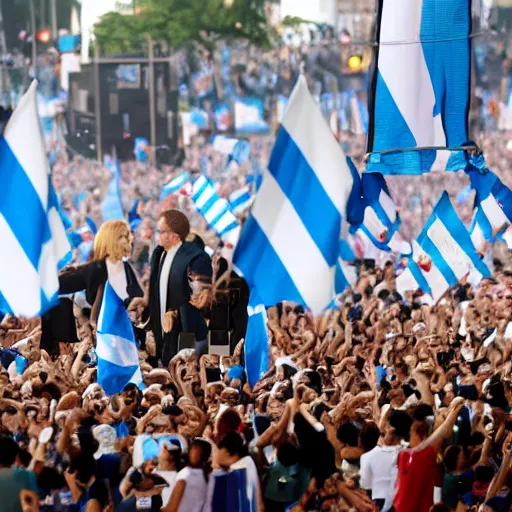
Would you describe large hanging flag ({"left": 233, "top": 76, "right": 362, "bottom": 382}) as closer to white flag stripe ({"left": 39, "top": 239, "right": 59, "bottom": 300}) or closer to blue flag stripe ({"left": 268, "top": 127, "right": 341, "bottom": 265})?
blue flag stripe ({"left": 268, "top": 127, "right": 341, "bottom": 265})

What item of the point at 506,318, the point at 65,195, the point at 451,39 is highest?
the point at 451,39

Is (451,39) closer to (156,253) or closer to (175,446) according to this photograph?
(156,253)

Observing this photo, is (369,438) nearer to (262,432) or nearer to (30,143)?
(262,432)

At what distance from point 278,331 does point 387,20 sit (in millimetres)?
3516

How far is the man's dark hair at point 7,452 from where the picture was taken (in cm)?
1012

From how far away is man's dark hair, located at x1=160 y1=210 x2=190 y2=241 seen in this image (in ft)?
45.7

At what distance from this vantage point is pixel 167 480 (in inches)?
402

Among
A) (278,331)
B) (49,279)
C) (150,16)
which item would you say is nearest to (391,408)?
(49,279)

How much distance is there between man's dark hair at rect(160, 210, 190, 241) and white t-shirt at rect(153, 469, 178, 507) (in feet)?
12.6

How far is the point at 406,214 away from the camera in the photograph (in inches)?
1786

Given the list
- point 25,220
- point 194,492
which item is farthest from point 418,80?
point 194,492

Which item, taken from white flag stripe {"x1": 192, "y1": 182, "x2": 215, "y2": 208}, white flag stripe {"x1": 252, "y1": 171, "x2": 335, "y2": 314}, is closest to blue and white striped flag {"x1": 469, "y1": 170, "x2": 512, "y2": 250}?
white flag stripe {"x1": 252, "y1": 171, "x2": 335, "y2": 314}

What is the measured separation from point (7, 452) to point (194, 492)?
1.02m

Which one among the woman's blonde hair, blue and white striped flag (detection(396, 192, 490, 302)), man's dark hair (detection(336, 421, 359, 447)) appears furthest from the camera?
blue and white striped flag (detection(396, 192, 490, 302))
